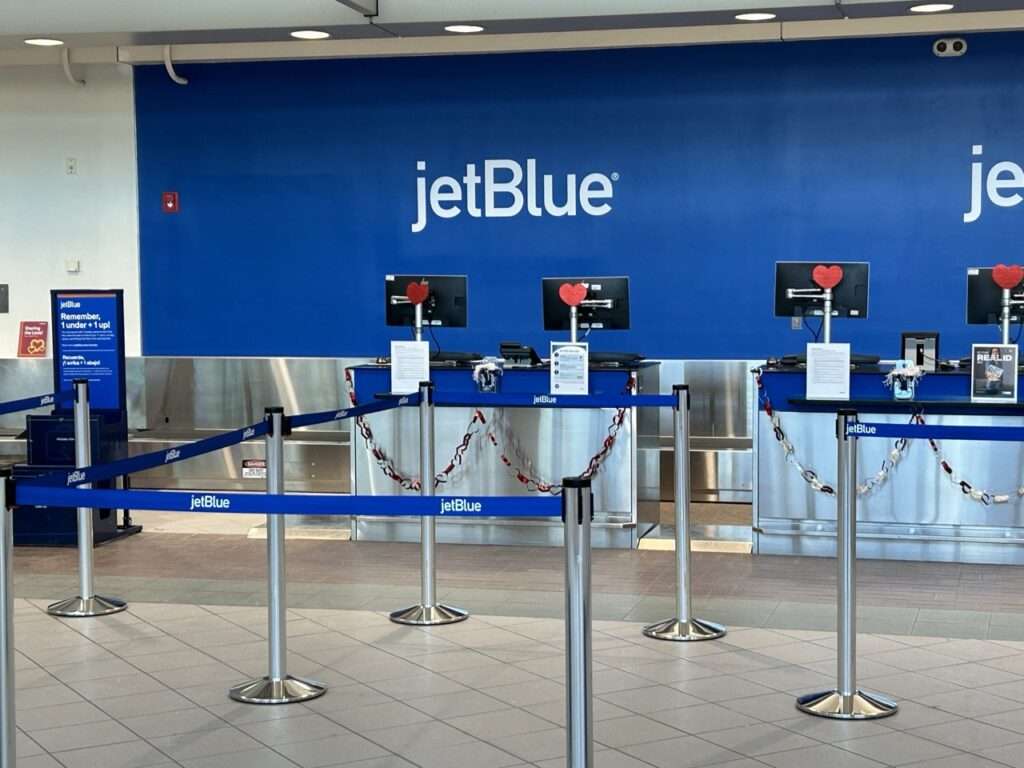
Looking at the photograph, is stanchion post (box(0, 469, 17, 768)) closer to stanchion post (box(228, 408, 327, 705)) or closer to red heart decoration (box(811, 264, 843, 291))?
stanchion post (box(228, 408, 327, 705))

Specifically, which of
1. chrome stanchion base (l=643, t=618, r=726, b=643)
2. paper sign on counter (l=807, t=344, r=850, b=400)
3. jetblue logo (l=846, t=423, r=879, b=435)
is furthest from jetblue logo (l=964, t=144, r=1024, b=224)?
jetblue logo (l=846, t=423, r=879, b=435)

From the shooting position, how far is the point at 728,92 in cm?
1031

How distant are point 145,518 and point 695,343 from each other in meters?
4.05

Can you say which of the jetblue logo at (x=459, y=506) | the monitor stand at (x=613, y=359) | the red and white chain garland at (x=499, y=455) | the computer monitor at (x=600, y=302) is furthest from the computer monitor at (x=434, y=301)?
the jetblue logo at (x=459, y=506)

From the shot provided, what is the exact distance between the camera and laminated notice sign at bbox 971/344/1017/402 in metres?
7.84

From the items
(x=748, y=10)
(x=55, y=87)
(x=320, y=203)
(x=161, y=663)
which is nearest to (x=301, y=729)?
(x=161, y=663)

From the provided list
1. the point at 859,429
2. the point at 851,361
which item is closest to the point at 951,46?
the point at 851,361

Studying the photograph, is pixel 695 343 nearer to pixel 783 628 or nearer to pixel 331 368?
pixel 331 368

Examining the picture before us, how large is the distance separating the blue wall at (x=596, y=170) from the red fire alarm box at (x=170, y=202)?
0.25 ft

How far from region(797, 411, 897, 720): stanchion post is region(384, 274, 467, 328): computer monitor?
13.0 feet

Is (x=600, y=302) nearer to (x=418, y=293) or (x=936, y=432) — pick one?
(x=418, y=293)

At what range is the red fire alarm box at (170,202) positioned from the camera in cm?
1128

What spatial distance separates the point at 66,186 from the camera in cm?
1137

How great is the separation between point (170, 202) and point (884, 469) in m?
6.01
